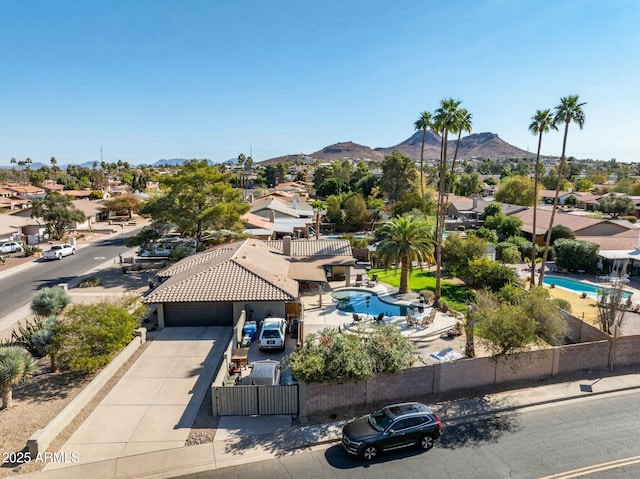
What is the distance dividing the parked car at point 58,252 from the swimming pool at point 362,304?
3339 centimetres

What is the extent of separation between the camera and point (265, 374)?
57.8ft

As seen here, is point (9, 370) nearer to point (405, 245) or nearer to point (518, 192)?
point (405, 245)

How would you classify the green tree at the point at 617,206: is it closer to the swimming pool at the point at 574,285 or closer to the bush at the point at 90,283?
the swimming pool at the point at 574,285

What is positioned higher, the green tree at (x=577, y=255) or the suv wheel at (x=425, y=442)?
the green tree at (x=577, y=255)

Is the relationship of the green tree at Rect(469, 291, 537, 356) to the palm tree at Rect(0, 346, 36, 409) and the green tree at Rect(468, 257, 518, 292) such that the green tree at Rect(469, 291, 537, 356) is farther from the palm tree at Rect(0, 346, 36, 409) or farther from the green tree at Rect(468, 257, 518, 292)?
the palm tree at Rect(0, 346, 36, 409)

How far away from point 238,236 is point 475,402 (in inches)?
1146

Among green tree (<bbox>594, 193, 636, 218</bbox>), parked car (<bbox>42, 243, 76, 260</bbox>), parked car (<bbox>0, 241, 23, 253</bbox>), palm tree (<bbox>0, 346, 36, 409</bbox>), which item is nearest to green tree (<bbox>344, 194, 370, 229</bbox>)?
parked car (<bbox>42, 243, 76, 260</bbox>)

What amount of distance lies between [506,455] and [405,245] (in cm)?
1936

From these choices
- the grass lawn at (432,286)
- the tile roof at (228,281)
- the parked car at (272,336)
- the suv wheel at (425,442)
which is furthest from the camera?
the grass lawn at (432,286)

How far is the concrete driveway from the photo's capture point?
1470cm

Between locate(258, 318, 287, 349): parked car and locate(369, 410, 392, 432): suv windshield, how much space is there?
8.19 m

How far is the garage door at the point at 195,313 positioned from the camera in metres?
26.0

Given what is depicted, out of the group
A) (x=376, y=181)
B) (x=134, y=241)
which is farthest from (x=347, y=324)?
(x=376, y=181)

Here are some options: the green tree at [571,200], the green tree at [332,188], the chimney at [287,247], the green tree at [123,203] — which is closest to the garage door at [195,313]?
the chimney at [287,247]
